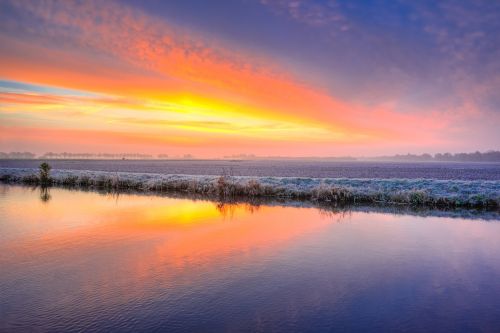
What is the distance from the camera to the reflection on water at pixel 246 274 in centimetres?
642

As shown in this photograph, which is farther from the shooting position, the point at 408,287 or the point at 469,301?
Result: the point at 408,287

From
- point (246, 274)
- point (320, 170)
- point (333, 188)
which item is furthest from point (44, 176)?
point (320, 170)

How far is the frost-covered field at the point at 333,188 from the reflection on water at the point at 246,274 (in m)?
5.39

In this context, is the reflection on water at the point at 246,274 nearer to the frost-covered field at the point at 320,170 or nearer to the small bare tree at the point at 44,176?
the frost-covered field at the point at 320,170

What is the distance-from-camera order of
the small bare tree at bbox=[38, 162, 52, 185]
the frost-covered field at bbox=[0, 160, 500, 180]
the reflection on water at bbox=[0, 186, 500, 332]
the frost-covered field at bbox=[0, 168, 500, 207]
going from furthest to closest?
the frost-covered field at bbox=[0, 160, 500, 180] → the small bare tree at bbox=[38, 162, 52, 185] → the frost-covered field at bbox=[0, 168, 500, 207] → the reflection on water at bbox=[0, 186, 500, 332]

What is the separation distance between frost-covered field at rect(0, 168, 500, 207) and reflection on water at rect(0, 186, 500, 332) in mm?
5394

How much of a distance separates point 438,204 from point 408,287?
50.6 feet

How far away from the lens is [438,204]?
842 inches

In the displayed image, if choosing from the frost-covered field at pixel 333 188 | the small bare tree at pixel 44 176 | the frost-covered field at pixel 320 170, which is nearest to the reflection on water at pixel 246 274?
the frost-covered field at pixel 333 188

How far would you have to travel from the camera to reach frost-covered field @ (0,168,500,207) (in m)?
21.8

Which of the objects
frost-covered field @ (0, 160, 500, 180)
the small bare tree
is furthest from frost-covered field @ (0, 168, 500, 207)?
frost-covered field @ (0, 160, 500, 180)

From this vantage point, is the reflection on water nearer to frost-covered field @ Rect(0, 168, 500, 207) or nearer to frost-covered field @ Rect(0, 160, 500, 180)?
frost-covered field @ Rect(0, 168, 500, 207)

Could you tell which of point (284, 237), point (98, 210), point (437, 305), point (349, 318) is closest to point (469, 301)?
point (437, 305)

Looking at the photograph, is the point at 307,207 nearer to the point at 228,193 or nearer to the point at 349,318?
the point at 228,193
